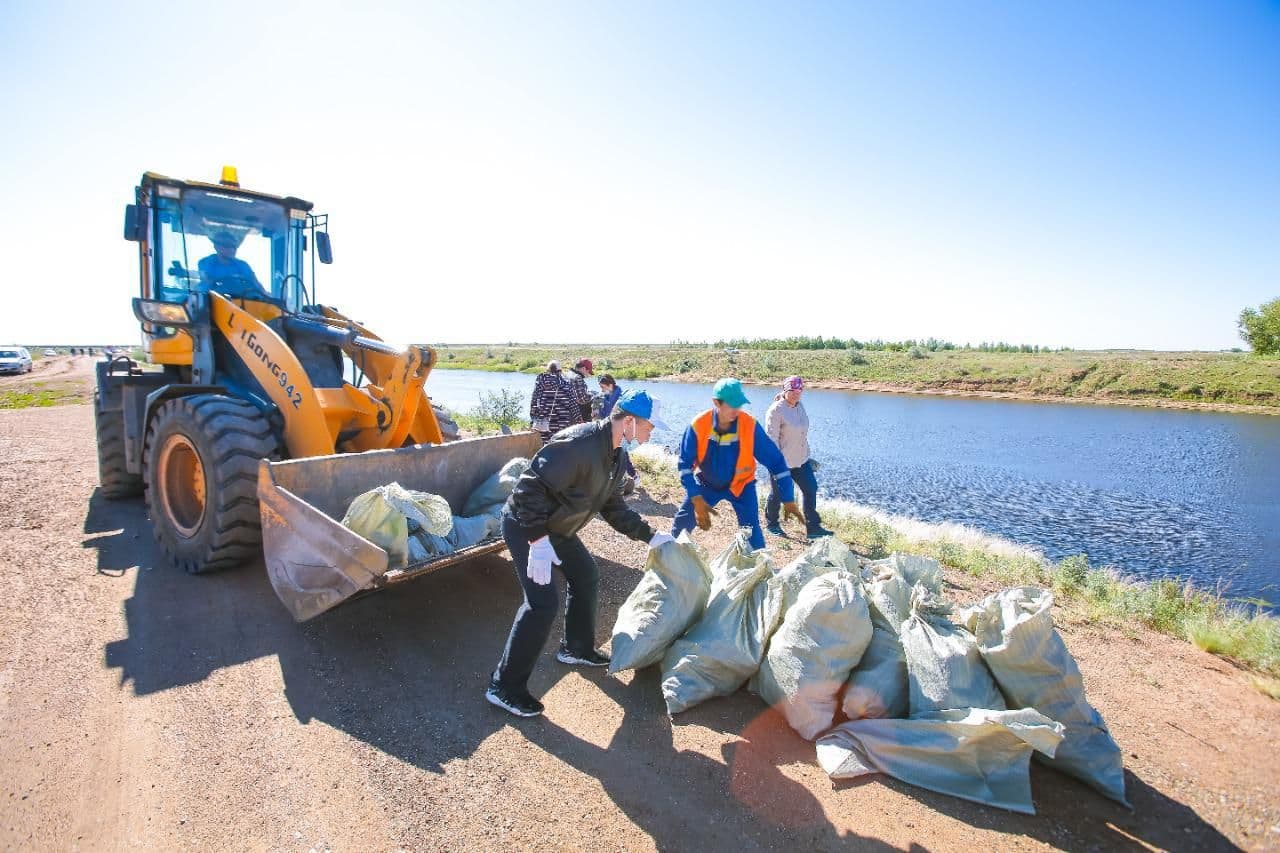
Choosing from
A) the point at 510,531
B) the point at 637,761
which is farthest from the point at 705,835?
the point at 510,531

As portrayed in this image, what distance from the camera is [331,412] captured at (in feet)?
16.5

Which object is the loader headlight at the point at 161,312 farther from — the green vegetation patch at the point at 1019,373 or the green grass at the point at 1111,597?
the green vegetation patch at the point at 1019,373

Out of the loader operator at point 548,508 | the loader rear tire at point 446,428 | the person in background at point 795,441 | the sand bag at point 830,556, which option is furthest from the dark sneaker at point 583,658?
the person in background at point 795,441

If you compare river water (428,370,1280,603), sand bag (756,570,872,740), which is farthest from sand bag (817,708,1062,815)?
river water (428,370,1280,603)

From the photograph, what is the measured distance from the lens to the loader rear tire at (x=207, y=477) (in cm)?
446

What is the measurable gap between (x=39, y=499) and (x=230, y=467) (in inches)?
152


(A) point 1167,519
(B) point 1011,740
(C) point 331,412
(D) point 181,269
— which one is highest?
(D) point 181,269

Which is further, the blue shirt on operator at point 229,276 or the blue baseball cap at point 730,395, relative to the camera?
the blue shirt on operator at point 229,276

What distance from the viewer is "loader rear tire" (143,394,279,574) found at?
446cm

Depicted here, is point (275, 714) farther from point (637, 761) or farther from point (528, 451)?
point (528, 451)

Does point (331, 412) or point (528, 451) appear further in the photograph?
point (528, 451)

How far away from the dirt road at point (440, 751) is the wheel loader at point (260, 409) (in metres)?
0.52

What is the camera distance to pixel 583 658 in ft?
12.3

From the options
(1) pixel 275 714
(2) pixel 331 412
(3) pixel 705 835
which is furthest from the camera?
(2) pixel 331 412
